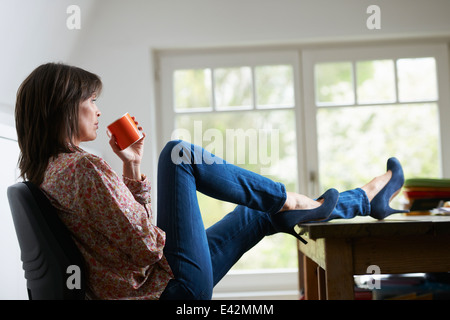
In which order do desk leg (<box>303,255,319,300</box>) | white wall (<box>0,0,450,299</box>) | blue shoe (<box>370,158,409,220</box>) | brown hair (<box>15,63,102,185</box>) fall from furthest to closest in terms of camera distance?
white wall (<box>0,0,450,299</box>), desk leg (<box>303,255,319,300</box>), blue shoe (<box>370,158,409,220</box>), brown hair (<box>15,63,102,185</box>)

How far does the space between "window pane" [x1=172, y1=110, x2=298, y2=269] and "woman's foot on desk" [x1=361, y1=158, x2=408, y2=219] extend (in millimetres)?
1398

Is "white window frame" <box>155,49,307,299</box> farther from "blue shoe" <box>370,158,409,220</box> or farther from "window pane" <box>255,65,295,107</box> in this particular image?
"blue shoe" <box>370,158,409,220</box>

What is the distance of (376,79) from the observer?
3074 mm

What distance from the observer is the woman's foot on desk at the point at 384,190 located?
1.50 metres

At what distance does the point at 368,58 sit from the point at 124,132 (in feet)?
6.87

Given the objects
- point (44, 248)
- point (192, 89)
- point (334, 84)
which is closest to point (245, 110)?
point (192, 89)

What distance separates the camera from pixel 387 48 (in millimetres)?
3064

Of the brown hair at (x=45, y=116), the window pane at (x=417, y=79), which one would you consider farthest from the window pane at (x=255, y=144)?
the brown hair at (x=45, y=116)

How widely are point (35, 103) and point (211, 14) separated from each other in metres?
1.92

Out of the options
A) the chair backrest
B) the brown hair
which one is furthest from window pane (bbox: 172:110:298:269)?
the chair backrest

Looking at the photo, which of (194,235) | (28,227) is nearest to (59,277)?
(28,227)

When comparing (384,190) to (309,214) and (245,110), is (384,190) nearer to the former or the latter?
(309,214)

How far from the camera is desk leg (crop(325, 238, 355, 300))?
1.10 m

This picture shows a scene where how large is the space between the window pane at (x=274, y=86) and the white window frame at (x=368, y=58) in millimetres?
87
